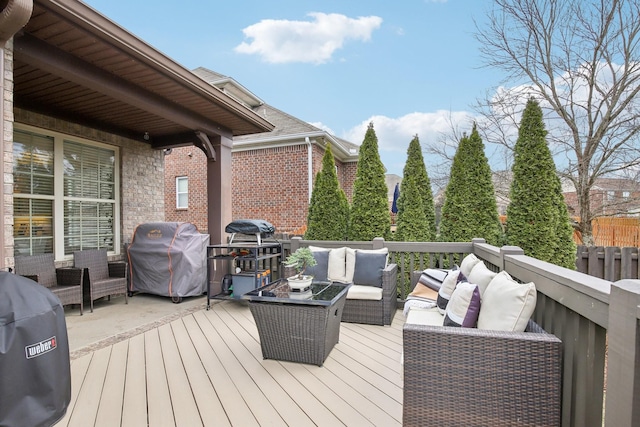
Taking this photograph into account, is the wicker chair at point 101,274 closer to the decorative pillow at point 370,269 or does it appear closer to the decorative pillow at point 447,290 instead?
the decorative pillow at point 370,269

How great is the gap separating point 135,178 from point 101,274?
1.91 metres

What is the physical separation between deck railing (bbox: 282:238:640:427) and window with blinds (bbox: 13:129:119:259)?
19.5 feet

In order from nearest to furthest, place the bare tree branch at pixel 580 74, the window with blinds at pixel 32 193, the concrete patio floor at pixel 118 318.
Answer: the concrete patio floor at pixel 118 318 < the window with blinds at pixel 32 193 < the bare tree branch at pixel 580 74

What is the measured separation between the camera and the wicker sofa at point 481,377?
1536 mm

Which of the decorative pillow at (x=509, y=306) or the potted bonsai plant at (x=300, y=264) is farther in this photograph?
the potted bonsai plant at (x=300, y=264)

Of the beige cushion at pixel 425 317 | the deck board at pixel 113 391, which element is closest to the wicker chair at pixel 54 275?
the deck board at pixel 113 391

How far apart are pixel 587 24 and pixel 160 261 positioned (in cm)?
933

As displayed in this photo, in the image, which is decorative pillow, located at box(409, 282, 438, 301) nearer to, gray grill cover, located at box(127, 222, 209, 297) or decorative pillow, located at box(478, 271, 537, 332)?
decorative pillow, located at box(478, 271, 537, 332)

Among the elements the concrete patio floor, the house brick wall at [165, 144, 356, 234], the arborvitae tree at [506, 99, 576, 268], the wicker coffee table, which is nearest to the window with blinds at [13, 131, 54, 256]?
the concrete patio floor

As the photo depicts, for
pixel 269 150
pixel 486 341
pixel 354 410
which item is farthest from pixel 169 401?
pixel 269 150

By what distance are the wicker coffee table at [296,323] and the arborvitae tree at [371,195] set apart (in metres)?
2.75

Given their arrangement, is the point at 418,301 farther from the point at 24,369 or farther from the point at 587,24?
the point at 587,24

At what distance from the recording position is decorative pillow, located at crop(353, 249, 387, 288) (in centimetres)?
402

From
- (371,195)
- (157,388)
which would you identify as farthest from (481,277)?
(371,195)
